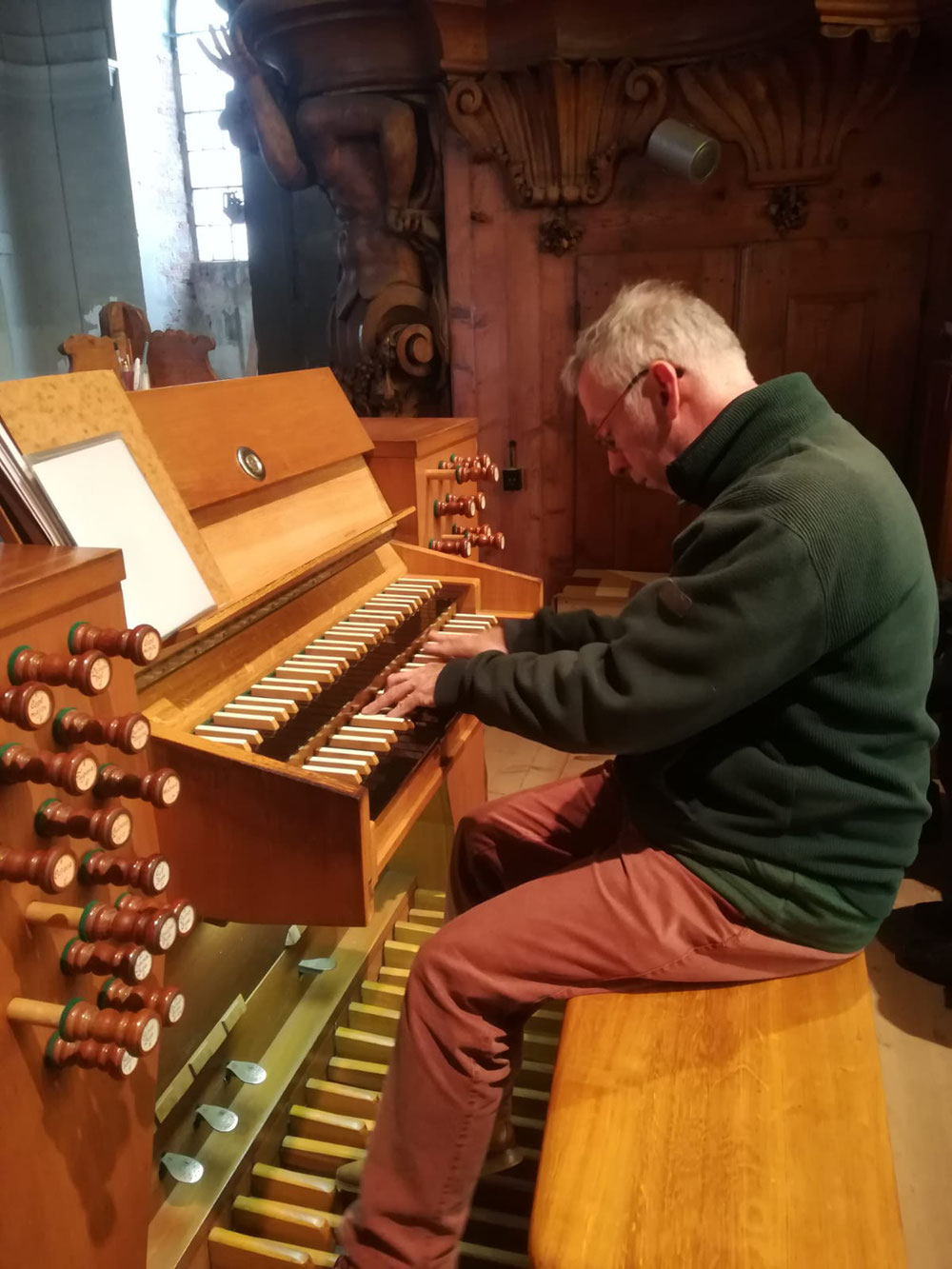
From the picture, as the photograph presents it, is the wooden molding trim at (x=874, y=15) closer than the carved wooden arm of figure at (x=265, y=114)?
Yes

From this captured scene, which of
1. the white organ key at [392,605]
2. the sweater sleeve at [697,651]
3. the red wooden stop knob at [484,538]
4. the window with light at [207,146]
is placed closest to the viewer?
the sweater sleeve at [697,651]

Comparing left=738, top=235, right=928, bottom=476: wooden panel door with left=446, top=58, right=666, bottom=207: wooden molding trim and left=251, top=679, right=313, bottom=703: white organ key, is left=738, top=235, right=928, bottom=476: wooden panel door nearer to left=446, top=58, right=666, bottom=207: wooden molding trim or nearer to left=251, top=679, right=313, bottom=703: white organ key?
left=446, top=58, right=666, bottom=207: wooden molding trim

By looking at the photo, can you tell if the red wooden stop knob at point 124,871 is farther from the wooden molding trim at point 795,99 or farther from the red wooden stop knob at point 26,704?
the wooden molding trim at point 795,99

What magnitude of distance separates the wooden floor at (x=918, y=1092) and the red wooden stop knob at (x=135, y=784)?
1.45m

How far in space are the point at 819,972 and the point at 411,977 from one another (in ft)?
1.86

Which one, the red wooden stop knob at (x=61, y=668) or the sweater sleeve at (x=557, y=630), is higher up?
the red wooden stop knob at (x=61, y=668)

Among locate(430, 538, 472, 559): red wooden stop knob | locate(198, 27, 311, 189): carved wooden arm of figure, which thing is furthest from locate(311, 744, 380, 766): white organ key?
locate(198, 27, 311, 189): carved wooden arm of figure

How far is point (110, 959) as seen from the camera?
3.31 ft

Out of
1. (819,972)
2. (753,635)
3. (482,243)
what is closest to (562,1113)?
(819,972)

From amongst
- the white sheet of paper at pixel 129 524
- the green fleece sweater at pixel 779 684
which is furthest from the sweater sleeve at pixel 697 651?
the white sheet of paper at pixel 129 524

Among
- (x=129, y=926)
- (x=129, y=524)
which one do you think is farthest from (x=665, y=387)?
(x=129, y=926)

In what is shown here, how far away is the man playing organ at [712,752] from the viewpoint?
113 centimetres

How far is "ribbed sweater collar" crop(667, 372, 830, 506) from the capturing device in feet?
4.28

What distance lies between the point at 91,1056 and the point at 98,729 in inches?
14.1
